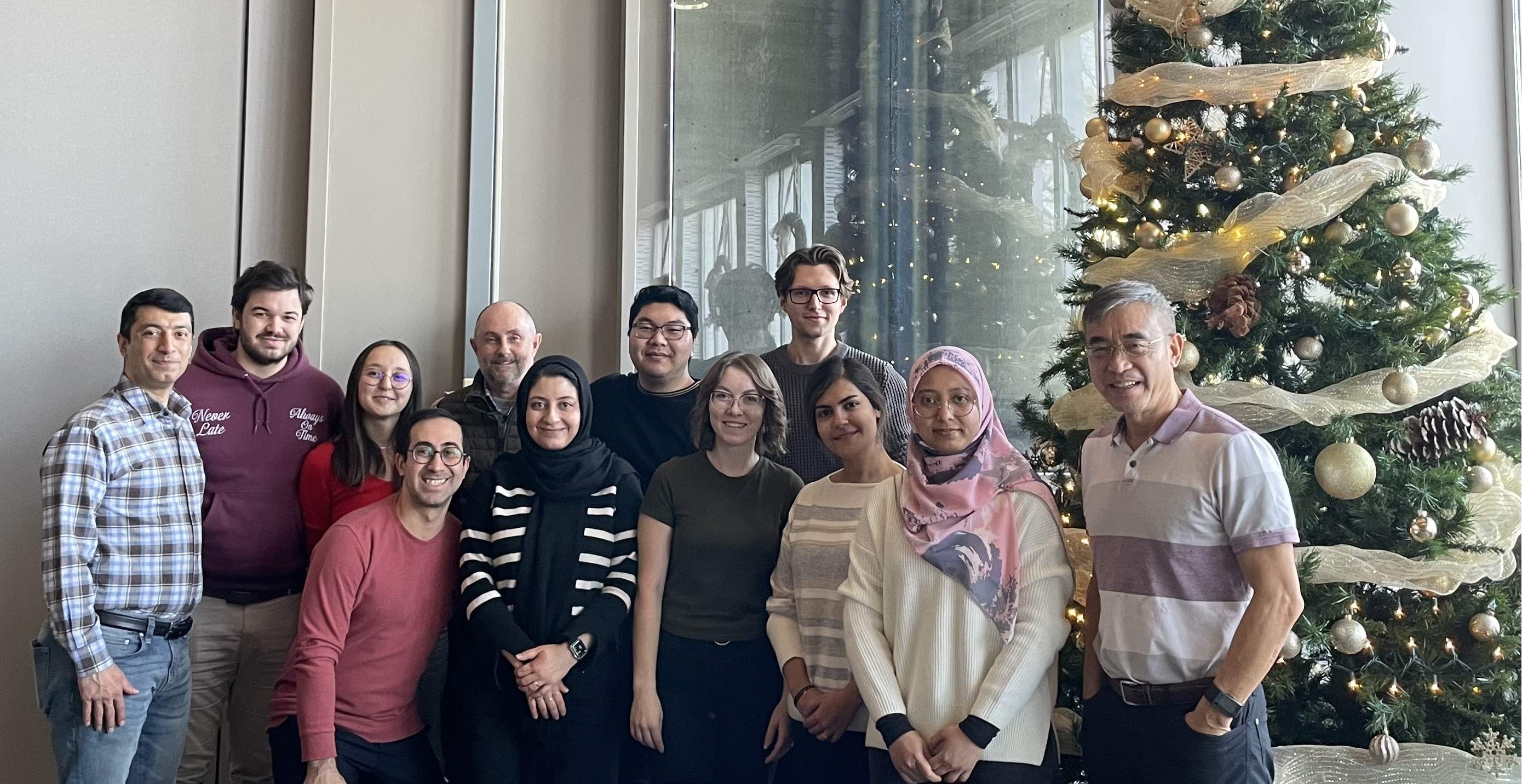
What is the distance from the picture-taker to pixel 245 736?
2.94 metres

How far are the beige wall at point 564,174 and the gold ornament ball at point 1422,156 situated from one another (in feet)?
7.75

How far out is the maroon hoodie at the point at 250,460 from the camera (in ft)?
9.12

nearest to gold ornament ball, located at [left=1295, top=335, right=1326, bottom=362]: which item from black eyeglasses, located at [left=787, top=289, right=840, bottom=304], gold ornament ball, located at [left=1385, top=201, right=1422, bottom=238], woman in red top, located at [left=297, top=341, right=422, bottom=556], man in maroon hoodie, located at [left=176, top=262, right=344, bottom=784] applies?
gold ornament ball, located at [left=1385, top=201, right=1422, bottom=238]

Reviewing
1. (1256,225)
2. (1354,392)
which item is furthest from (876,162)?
(1354,392)

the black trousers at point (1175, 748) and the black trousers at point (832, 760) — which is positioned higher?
the black trousers at point (1175, 748)

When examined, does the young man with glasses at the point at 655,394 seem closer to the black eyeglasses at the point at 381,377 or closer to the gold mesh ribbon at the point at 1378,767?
the black eyeglasses at the point at 381,377

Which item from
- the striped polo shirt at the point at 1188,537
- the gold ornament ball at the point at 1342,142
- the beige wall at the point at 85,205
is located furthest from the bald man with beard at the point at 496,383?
the gold ornament ball at the point at 1342,142

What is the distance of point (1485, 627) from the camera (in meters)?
2.18

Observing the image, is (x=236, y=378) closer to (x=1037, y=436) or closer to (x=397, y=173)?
(x=397, y=173)

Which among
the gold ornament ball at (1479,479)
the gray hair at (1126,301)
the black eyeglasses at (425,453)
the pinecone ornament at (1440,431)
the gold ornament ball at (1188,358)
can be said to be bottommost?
the gold ornament ball at (1479,479)

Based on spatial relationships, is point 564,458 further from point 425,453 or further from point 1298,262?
point 1298,262

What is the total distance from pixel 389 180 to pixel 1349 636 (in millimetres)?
3024

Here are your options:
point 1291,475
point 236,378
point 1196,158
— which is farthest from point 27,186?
point 1291,475

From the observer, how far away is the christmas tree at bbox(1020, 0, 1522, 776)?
7.30 ft
